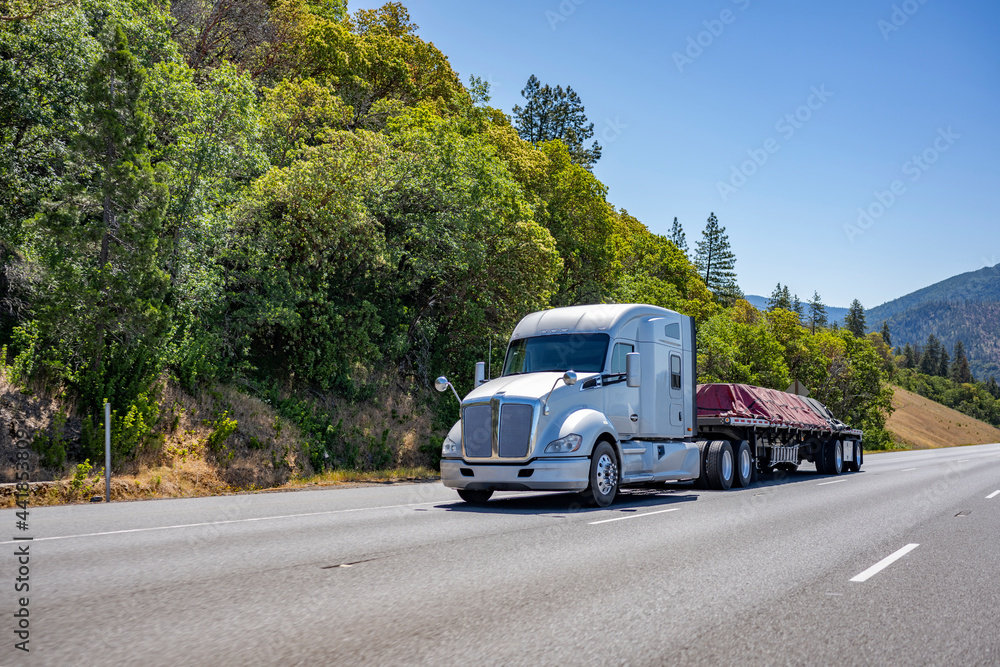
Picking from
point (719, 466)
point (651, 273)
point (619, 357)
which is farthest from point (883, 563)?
point (651, 273)

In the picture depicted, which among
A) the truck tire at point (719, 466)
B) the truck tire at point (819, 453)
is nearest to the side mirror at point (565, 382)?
the truck tire at point (719, 466)

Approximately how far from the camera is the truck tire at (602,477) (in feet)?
40.4

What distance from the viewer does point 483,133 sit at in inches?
1312

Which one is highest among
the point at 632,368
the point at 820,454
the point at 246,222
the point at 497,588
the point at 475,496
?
the point at 246,222

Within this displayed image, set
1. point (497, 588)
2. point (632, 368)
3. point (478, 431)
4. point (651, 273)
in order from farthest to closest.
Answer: point (651, 273), point (632, 368), point (478, 431), point (497, 588)

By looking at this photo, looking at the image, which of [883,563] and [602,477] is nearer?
[883,563]

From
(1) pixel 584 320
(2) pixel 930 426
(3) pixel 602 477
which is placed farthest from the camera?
(2) pixel 930 426

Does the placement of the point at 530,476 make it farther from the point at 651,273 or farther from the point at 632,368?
the point at 651,273

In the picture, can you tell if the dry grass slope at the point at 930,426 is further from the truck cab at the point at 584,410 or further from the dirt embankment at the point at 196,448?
the truck cab at the point at 584,410

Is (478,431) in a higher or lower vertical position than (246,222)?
lower

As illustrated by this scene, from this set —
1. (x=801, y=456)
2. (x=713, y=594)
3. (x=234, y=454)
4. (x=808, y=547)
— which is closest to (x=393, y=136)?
(x=234, y=454)

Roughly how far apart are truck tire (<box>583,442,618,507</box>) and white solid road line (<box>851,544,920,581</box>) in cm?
469

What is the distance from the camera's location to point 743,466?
18.4 meters

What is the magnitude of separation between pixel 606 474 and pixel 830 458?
15030mm
